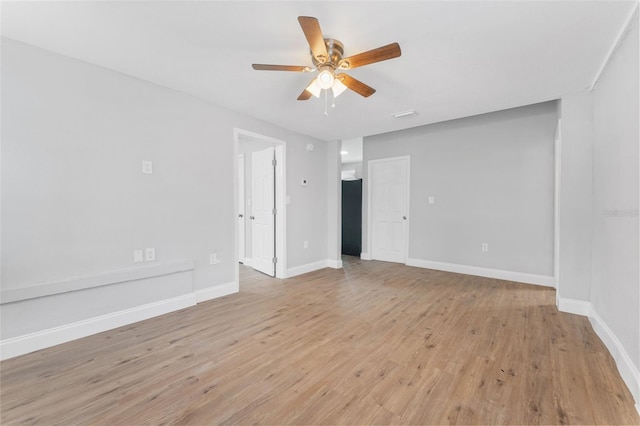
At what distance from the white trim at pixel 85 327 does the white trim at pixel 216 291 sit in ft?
0.44

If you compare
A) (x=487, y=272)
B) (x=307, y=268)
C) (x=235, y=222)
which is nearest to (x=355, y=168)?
(x=307, y=268)

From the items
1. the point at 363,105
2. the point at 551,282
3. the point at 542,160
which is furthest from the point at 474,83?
the point at 551,282

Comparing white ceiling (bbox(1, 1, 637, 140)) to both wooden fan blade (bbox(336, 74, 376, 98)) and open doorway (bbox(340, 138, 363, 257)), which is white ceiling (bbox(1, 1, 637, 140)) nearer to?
wooden fan blade (bbox(336, 74, 376, 98))

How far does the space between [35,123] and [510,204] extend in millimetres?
5622

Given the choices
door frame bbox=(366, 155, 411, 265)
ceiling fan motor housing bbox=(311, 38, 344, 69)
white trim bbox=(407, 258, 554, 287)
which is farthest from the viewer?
door frame bbox=(366, 155, 411, 265)

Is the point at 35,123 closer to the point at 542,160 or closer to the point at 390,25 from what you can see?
the point at 390,25

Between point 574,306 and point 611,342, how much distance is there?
0.89m

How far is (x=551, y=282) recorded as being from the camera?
375 centimetres

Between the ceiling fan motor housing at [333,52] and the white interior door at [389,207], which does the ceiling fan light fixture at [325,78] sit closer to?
the ceiling fan motor housing at [333,52]

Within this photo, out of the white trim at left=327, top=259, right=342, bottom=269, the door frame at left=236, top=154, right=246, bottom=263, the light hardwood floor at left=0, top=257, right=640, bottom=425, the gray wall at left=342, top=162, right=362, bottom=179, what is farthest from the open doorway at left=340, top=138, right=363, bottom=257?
the light hardwood floor at left=0, top=257, right=640, bottom=425

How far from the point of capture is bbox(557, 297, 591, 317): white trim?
9.12ft

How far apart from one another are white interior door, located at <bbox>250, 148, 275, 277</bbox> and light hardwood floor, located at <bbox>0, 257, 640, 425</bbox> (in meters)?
1.46

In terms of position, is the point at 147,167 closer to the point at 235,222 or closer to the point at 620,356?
the point at 235,222

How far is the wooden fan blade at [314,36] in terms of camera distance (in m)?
1.51
